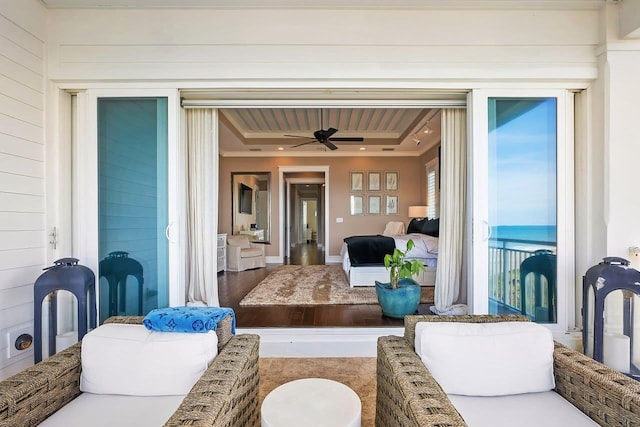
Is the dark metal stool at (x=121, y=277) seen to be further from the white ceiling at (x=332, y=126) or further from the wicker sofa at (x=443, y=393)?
the white ceiling at (x=332, y=126)

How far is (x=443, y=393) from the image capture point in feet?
3.54

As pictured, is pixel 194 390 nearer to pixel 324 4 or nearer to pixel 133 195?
pixel 133 195

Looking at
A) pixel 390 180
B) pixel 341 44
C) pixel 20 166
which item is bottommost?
pixel 20 166

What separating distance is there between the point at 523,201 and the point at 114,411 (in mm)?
3105

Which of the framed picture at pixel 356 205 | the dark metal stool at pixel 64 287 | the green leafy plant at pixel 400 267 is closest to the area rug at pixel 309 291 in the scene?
the green leafy plant at pixel 400 267

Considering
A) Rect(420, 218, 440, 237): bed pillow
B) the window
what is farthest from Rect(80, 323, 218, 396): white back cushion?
the window

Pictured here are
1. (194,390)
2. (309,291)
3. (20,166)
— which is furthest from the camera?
(309,291)

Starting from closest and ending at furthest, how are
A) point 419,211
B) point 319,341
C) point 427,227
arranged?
1. point 319,341
2. point 427,227
3. point 419,211

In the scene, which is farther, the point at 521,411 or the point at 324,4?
the point at 324,4

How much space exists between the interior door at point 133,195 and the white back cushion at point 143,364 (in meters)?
1.31

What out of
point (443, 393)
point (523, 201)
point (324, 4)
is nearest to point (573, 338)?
point (523, 201)

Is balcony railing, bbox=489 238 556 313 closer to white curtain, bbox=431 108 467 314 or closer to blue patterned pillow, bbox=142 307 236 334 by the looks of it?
white curtain, bbox=431 108 467 314

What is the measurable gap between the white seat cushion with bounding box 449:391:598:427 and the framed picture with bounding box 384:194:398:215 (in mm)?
6284

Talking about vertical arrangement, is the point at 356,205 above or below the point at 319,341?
above
